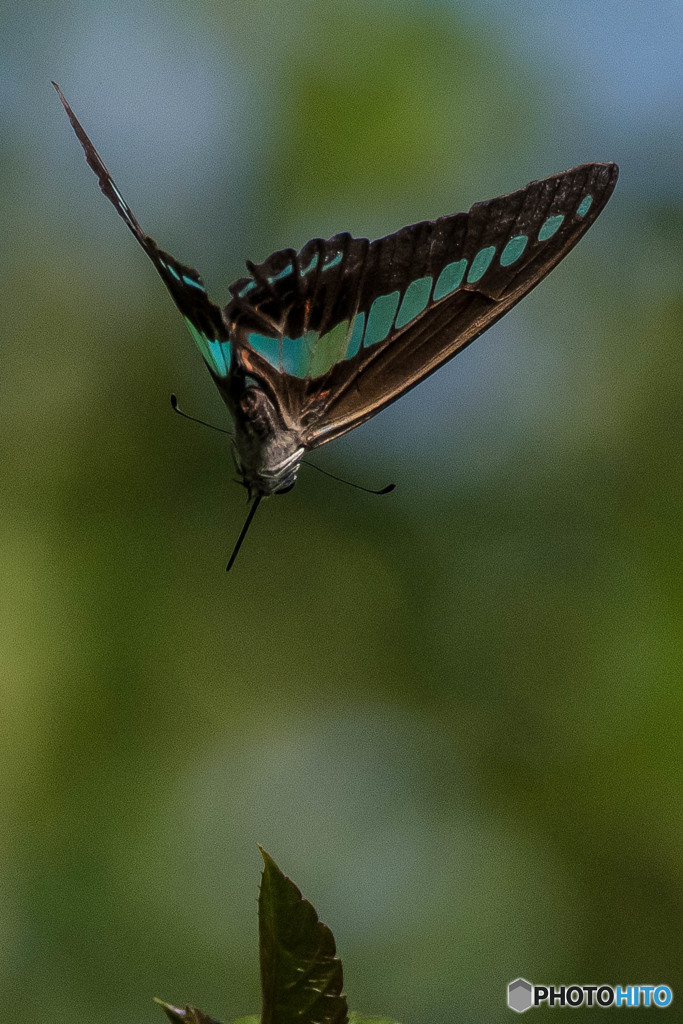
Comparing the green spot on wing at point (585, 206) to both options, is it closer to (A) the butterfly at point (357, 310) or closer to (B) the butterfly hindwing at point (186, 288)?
(A) the butterfly at point (357, 310)

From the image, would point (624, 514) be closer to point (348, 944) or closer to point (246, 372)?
point (348, 944)

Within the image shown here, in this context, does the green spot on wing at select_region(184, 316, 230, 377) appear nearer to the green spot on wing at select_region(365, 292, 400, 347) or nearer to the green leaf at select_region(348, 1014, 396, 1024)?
the green spot on wing at select_region(365, 292, 400, 347)

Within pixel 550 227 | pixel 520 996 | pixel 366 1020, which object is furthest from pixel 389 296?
pixel 520 996

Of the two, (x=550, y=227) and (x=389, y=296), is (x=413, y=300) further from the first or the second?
(x=550, y=227)

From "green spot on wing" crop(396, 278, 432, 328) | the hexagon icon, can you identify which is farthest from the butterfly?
the hexagon icon

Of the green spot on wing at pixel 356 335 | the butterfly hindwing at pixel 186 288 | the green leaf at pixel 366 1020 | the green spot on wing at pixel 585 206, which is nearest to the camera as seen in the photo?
the green leaf at pixel 366 1020

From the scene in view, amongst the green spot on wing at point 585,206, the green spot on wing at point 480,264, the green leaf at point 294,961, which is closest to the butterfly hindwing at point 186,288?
the green spot on wing at point 480,264

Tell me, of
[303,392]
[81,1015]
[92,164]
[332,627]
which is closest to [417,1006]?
[81,1015]
